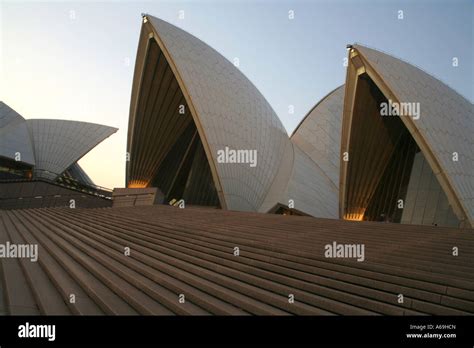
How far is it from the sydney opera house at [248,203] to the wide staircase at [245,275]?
0.08 feet

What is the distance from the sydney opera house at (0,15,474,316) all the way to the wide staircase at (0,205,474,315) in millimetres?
25

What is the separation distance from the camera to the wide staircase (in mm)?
3209

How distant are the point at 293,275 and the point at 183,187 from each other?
20.2 m

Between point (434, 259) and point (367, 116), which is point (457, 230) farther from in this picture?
point (367, 116)

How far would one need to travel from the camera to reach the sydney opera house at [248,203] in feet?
11.6

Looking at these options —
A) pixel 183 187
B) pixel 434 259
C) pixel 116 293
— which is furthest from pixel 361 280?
pixel 183 187

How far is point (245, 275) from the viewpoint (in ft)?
13.6

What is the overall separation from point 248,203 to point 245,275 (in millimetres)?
13311

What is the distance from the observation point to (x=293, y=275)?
4.14 meters

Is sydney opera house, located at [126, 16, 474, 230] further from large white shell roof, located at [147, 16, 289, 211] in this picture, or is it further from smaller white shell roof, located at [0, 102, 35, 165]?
smaller white shell roof, located at [0, 102, 35, 165]
